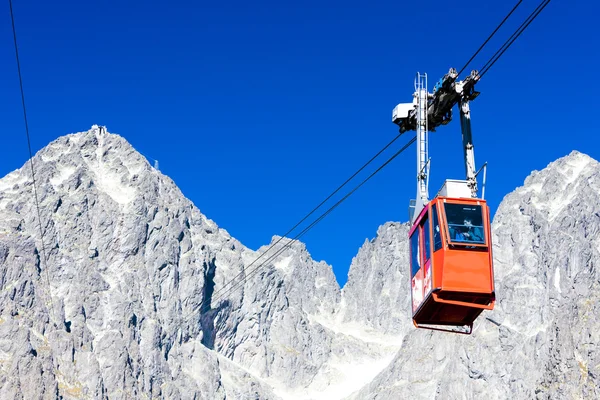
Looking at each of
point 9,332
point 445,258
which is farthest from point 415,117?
point 9,332

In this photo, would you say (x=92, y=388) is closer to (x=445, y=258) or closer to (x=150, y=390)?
(x=150, y=390)

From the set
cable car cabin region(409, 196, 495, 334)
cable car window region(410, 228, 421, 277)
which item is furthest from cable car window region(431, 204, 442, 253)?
cable car window region(410, 228, 421, 277)

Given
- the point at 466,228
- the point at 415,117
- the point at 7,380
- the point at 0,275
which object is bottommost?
the point at 466,228

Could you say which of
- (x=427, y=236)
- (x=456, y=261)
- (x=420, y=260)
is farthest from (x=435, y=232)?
(x=420, y=260)

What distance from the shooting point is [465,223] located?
77.9ft

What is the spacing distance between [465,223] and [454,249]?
0.82m

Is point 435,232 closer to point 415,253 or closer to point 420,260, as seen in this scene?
point 420,260

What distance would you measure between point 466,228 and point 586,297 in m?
94.7

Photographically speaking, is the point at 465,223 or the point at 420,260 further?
the point at 420,260

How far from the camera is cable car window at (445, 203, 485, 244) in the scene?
23703 mm

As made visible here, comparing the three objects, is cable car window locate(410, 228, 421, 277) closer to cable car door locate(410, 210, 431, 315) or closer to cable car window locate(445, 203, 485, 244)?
cable car door locate(410, 210, 431, 315)

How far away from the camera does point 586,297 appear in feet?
367

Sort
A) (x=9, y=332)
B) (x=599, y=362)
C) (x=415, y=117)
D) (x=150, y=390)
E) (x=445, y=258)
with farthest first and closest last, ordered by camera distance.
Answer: (x=150, y=390), (x=9, y=332), (x=599, y=362), (x=415, y=117), (x=445, y=258)

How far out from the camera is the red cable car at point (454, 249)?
2330cm
